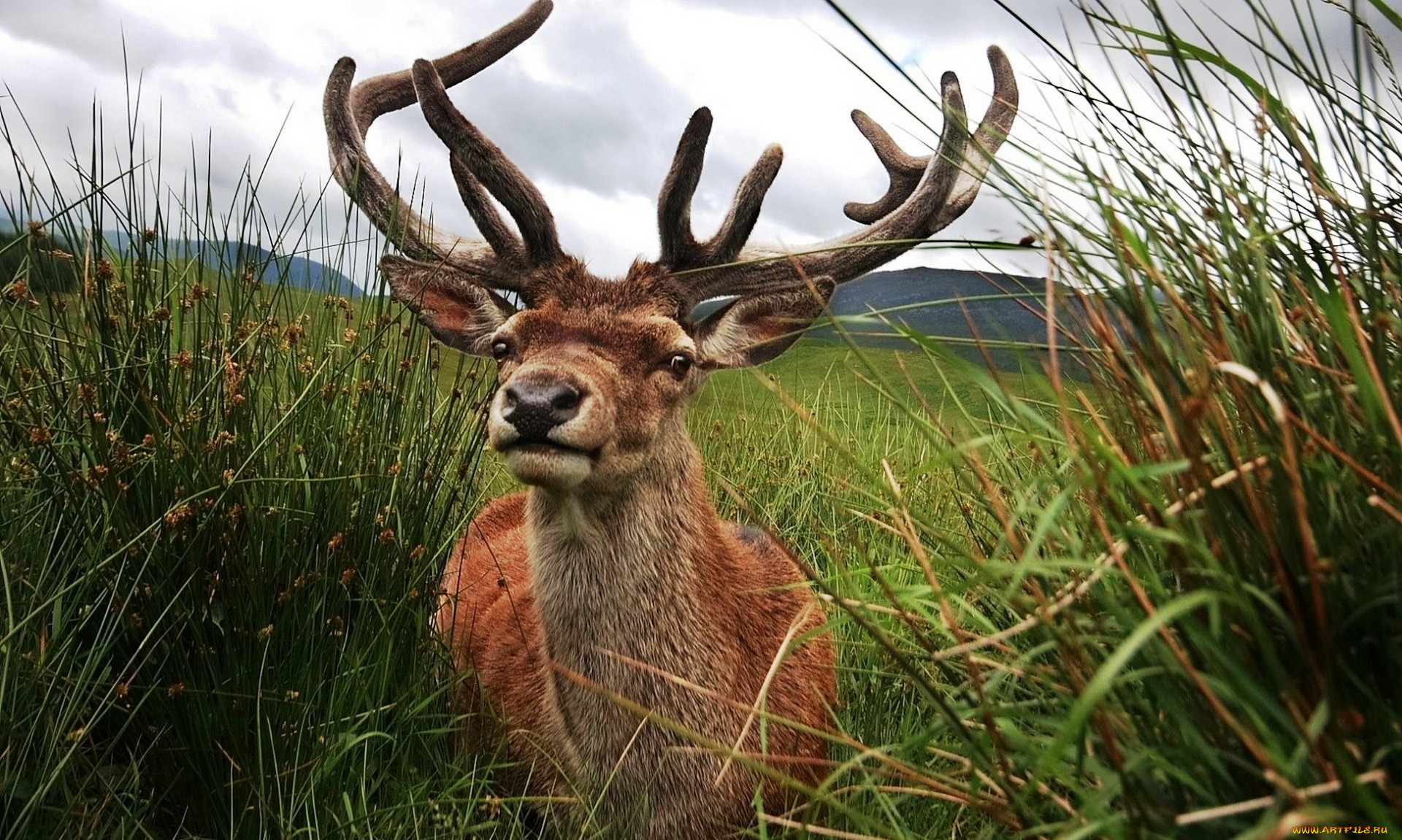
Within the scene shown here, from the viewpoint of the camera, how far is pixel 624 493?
369cm

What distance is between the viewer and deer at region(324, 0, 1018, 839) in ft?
11.1

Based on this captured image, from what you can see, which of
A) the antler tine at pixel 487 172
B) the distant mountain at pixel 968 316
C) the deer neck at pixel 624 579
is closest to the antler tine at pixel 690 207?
the antler tine at pixel 487 172

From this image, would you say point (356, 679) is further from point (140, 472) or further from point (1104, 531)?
point (1104, 531)

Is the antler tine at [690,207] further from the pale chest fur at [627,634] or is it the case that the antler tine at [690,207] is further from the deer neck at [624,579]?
the pale chest fur at [627,634]

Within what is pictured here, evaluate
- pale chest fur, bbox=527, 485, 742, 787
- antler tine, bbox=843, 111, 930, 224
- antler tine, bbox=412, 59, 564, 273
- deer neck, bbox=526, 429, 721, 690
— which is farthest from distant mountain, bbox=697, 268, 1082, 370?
antler tine, bbox=843, 111, 930, 224

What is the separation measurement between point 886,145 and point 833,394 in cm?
239

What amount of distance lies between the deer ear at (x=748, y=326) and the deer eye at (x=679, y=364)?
31 centimetres

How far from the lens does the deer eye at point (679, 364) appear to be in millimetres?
3824

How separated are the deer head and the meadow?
38cm

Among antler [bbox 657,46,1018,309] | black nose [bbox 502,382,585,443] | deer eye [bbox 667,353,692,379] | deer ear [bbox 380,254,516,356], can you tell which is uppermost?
antler [bbox 657,46,1018,309]

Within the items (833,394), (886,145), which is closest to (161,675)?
(886,145)

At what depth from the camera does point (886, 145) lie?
564cm

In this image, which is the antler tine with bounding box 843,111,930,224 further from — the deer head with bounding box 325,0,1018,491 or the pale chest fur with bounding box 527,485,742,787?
the pale chest fur with bounding box 527,485,742,787

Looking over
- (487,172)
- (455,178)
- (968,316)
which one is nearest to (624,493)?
(487,172)
